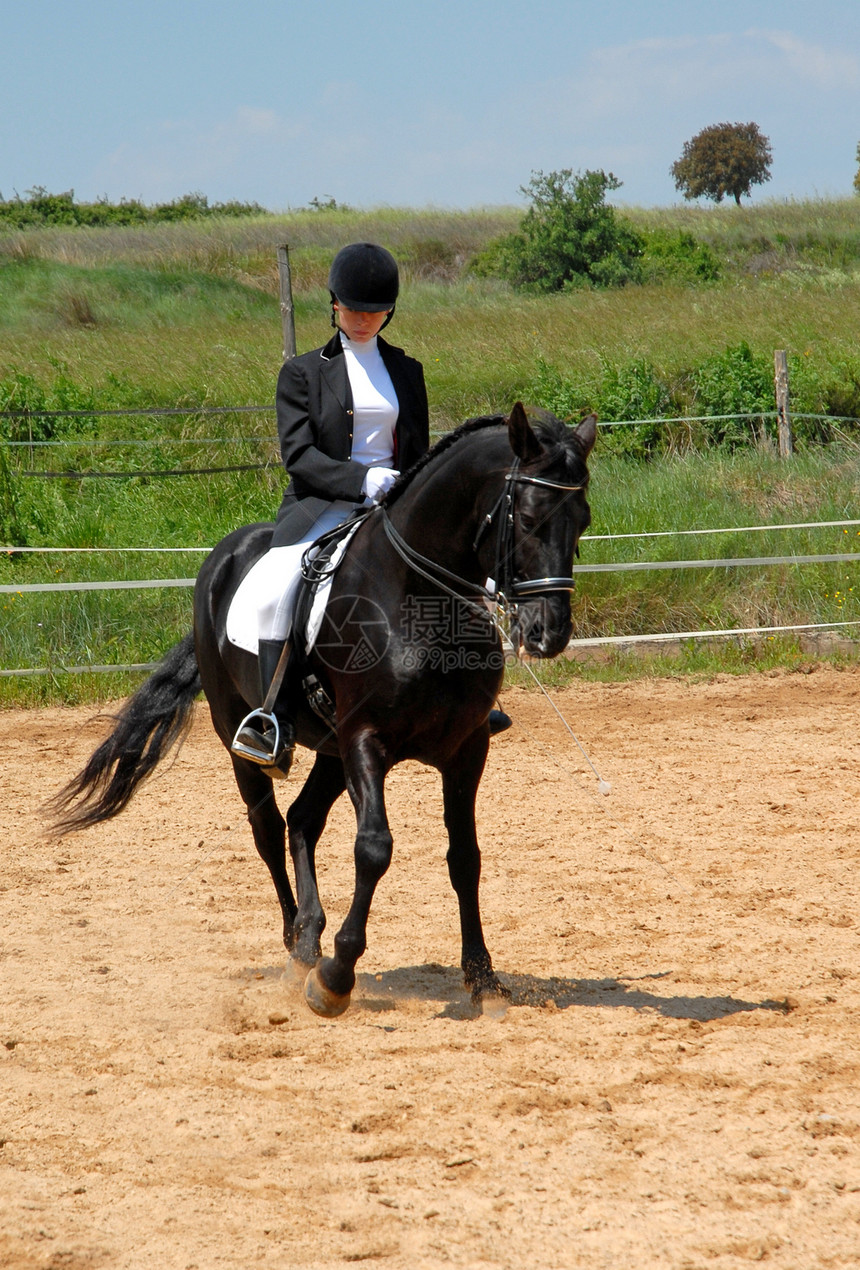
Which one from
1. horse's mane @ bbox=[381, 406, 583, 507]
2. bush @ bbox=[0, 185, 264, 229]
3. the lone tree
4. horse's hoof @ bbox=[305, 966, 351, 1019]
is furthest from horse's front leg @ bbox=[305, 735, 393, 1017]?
the lone tree

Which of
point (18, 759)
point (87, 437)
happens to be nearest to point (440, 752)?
point (18, 759)

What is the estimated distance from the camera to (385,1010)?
12.7 feet

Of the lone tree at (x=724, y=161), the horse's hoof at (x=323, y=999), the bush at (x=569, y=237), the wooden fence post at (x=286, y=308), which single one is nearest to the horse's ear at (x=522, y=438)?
the horse's hoof at (x=323, y=999)

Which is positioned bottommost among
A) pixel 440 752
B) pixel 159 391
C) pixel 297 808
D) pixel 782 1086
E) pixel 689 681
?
pixel 689 681

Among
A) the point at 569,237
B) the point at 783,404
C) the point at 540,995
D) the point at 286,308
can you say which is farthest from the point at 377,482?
the point at 569,237

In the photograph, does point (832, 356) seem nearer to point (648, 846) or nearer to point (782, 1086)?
point (648, 846)

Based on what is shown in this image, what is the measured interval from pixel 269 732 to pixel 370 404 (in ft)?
3.90

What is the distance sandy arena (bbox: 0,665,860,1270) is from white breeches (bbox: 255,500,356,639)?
1296 mm

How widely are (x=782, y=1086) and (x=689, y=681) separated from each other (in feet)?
20.0

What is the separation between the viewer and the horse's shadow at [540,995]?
371cm

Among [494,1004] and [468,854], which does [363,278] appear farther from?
[494,1004]

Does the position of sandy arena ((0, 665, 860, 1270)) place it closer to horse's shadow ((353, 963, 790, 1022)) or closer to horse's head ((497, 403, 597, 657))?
horse's shadow ((353, 963, 790, 1022))

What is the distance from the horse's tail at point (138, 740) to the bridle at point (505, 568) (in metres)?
1.78

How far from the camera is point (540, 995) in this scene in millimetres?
3885
